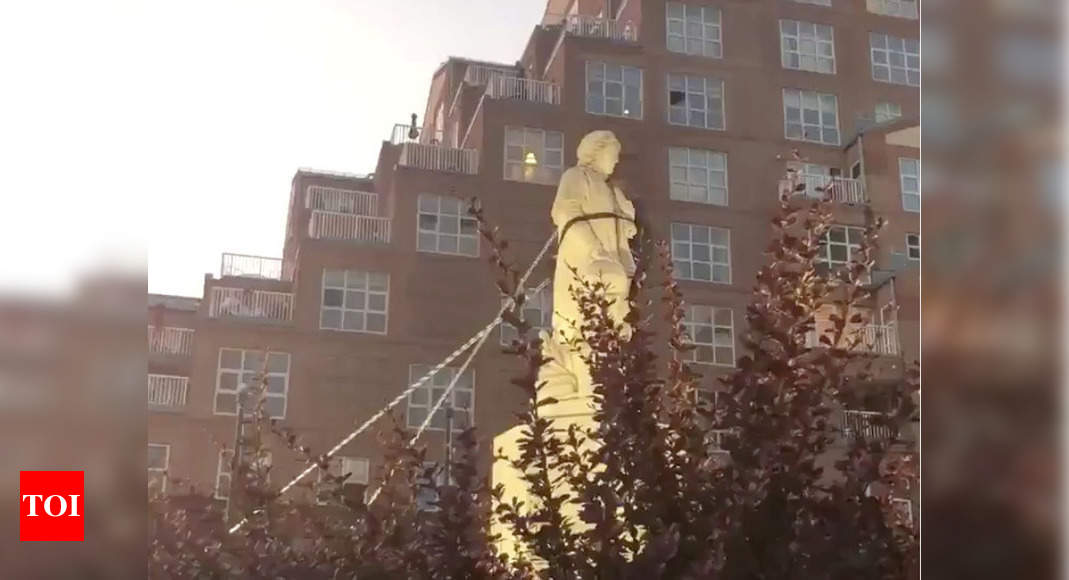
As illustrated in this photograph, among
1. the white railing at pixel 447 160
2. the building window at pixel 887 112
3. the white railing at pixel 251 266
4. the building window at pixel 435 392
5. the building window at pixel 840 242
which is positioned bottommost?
the building window at pixel 435 392

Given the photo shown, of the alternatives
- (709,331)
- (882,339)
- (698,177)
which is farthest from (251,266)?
(882,339)

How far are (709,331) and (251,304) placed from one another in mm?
1162

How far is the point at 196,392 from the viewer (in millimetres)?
2482

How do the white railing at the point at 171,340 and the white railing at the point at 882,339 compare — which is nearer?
the white railing at the point at 882,339

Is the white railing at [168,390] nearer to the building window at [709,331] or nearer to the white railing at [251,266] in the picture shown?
the white railing at [251,266]

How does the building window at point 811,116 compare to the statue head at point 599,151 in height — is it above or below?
above

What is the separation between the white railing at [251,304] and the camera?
2.58 meters

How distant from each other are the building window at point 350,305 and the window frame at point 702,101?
3.27 feet

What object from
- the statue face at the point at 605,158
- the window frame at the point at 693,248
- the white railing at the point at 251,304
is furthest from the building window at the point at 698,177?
the white railing at the point at 251,304

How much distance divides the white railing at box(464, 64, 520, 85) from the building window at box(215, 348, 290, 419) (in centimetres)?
90

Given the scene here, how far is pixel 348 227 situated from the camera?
2875mm

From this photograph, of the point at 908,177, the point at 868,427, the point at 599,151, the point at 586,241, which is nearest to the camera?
the point at 868,427

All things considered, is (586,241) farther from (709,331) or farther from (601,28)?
(601,28)

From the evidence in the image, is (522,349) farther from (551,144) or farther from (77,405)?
(551,144)
